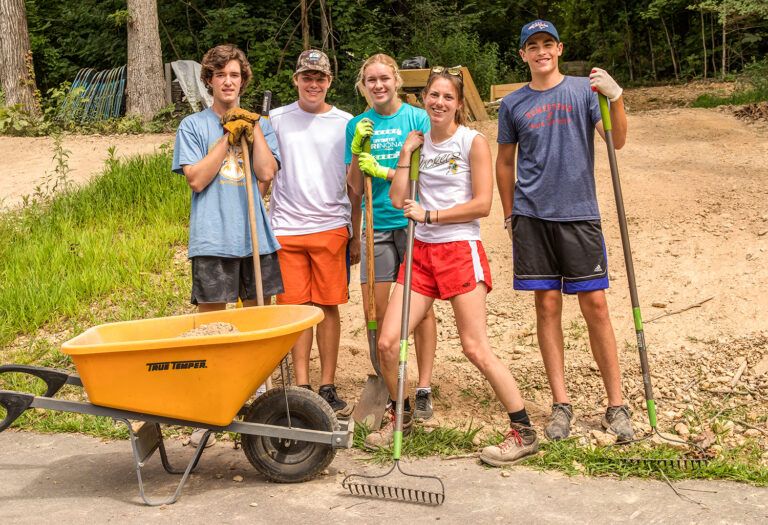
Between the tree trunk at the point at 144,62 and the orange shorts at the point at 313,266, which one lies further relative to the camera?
the tree trunk at the point at 144,62

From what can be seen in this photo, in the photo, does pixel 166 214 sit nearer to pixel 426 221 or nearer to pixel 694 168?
pixel 426 221

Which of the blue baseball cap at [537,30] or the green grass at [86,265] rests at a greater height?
the blue baseball cap at [537,30]

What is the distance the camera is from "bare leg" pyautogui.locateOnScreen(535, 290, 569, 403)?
383cm

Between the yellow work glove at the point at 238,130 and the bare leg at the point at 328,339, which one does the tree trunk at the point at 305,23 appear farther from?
the yellow work glove at the point at 238,130

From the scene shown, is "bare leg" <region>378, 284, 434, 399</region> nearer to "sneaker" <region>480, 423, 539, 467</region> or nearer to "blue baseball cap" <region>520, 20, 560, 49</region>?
"sneaker" <region>480, 423, 539, 467</region>

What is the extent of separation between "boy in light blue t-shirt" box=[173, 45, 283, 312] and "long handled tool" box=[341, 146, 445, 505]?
0.78 meters

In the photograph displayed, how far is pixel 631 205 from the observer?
6.97 meters

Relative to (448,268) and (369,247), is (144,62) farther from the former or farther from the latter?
(448,268)

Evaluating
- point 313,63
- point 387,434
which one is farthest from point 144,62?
point 387,434

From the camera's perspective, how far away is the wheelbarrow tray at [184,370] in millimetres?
3084

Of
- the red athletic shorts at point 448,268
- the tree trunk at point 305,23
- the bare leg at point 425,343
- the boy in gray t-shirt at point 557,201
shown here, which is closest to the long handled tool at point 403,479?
the red athletic shorts at point 448,268

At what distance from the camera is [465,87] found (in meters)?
8.67

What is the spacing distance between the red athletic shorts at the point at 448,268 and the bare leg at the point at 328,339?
76 centimetres

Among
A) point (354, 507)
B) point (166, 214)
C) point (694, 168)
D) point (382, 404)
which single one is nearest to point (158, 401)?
point (354, 507)
